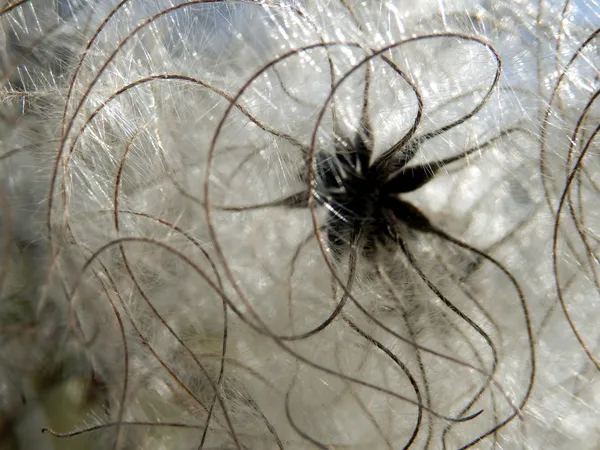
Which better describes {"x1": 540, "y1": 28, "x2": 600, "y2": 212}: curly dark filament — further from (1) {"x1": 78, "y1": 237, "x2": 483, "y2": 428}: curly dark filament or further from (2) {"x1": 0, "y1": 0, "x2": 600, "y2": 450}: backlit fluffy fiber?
(1) {"x1": 78, "y1": 237, "x2": 483, "y2": 428}: curly dark filament

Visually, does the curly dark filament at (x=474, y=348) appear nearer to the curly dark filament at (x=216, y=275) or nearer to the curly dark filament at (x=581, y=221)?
the curly dark filament at (x=581, y=221)

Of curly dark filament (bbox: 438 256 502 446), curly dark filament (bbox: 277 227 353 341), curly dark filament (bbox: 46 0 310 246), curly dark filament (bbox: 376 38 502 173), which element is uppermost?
curly dark filament (bbox: 46 0 310 246)

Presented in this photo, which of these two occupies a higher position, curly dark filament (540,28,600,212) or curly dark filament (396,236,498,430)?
curly dark filament (540,28,600,212)

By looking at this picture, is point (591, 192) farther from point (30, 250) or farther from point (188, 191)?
point (30, 250)

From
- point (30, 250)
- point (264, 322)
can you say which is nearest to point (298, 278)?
point (264, 322)

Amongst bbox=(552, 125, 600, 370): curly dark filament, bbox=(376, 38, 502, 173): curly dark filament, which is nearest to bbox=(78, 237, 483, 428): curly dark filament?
bbox=(552, 125, 600, 370): curly dark filament

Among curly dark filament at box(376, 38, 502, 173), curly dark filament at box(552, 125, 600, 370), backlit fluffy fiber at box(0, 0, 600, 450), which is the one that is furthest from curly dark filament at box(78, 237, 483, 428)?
curly dark filament at box(376, 38, 502, 173)

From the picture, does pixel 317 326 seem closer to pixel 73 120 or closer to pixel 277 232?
pixel 277 232

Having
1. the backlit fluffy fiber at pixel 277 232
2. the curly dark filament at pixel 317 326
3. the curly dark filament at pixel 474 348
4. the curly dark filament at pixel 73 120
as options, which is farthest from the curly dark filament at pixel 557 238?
the curly dark filament at pixel 73 120

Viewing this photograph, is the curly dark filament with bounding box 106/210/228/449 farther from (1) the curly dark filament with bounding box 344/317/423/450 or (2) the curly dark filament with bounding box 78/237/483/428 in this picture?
(1) the curly dark filament with bounding box 344/317/423/450
